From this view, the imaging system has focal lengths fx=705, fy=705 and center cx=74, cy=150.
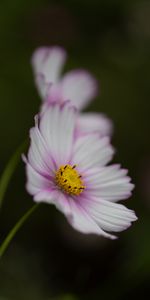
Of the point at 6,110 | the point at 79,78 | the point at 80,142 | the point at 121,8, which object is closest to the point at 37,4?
the point at 121,8

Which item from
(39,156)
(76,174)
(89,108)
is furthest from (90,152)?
(89,108)

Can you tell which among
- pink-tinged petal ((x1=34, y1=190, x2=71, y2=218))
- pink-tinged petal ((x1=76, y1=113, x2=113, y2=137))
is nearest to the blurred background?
pink-tinged petal ((x1=76, y1=113, x2=113, y2=137))

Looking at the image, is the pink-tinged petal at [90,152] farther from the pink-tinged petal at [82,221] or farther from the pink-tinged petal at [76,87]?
the pink-tinged petal at [76,87]

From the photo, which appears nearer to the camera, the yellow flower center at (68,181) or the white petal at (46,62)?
the yellow flower center at (68,181)

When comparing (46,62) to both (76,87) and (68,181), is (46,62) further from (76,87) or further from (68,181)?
(68,181)

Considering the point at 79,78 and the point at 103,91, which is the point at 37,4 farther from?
the point at 79,78

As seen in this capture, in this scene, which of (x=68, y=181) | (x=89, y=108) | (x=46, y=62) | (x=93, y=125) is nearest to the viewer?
(x=68, y=181)

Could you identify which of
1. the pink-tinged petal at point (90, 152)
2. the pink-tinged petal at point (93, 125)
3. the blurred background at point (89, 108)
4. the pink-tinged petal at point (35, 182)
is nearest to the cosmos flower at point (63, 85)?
the pink-tinged petal at point (93, 125)

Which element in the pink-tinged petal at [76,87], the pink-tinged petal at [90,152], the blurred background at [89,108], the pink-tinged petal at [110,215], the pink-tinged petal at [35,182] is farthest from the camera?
the blurred background at [89,108]
